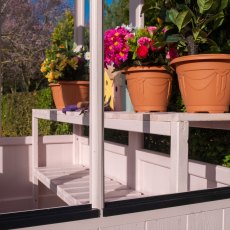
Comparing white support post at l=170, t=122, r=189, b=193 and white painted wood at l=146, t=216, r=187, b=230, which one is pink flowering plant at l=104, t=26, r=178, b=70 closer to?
white support post at l=170, t=122, r=189, b=193

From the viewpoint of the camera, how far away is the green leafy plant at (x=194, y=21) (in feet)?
5.03

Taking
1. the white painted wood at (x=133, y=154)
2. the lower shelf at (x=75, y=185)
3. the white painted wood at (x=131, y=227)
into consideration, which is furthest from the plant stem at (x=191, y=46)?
the white painted wood at (x=133, y=154)

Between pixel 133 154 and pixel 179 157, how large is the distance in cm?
115

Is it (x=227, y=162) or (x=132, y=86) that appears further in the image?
(x=227, y=162)

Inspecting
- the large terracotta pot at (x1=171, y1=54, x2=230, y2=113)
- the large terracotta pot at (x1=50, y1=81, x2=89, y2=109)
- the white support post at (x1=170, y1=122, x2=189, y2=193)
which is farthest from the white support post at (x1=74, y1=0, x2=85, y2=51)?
the white support post at (x1=170, y1=122, x2=189, y2=193)

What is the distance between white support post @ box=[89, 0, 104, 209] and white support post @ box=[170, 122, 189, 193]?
0.28 metres

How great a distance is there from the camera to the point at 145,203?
125 centimetres

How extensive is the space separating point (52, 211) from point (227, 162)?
1.09m

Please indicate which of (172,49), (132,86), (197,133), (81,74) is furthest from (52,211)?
(81,74)

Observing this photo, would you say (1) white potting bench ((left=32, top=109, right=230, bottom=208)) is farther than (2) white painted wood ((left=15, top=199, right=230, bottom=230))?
Yes

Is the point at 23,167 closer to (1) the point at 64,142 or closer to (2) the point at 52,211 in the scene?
(1) the point at 64,142

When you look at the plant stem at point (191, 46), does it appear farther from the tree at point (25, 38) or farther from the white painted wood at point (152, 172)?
the tree at point (25, 38)

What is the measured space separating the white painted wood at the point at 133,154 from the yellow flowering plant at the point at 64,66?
0.58 metres

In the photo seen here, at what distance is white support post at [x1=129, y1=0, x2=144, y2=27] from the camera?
238 cm
